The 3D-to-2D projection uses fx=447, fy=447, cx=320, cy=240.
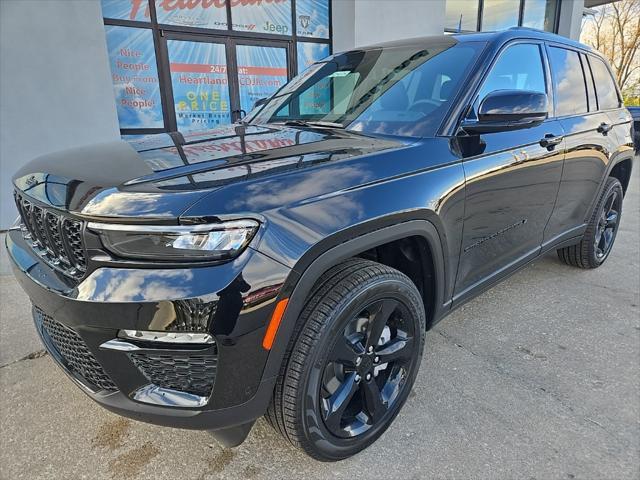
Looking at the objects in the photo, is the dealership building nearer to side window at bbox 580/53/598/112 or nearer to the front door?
the front door

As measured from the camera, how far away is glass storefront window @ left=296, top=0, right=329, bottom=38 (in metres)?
7.73

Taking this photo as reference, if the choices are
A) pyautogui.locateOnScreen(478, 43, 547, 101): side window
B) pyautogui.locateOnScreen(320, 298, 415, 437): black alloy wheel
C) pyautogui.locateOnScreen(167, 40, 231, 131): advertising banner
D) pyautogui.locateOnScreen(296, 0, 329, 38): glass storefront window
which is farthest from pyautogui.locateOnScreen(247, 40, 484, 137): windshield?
pyautogui.locateOnScreen(296, 0, 329, 38): glass storefront window

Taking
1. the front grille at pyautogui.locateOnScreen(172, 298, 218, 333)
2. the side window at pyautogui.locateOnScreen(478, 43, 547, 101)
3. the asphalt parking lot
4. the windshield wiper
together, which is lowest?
the asphalt parking lot

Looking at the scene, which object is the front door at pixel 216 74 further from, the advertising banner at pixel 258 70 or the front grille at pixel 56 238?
the front grille at pixel 56 238

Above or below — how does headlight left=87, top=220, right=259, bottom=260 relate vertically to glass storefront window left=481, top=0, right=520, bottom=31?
below

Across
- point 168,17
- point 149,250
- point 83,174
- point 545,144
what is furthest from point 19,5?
point 545,144

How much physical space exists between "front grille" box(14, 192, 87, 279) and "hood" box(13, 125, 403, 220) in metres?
0.05

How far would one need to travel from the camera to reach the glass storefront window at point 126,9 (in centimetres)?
622

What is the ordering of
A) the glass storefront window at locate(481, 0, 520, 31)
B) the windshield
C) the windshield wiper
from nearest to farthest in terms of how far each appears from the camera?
the windshield
the windshield wiper
the glass storefront window at locate(481, 0, 520, 31)

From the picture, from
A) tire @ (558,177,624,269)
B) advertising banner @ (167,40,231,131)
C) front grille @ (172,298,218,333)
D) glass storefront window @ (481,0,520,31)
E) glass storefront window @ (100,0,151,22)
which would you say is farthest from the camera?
glass storefront window @ (481,0,520,31)

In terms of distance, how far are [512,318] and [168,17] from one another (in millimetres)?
6359

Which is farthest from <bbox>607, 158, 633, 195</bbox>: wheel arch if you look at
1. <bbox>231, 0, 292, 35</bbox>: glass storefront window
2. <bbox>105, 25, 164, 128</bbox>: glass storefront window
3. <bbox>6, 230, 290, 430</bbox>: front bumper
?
<bbox>105, 25, 164, 128</bbox>: glass storefront window

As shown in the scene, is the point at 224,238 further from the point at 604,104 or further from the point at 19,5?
the point at 19,5

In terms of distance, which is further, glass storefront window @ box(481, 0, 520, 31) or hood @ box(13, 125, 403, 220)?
glass storefront window @ box(481, 0, 520, 31)
